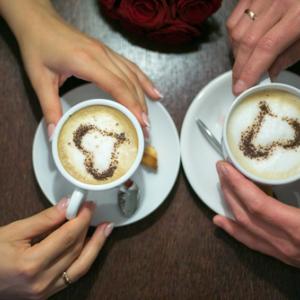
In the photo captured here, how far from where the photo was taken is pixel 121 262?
2.73ft

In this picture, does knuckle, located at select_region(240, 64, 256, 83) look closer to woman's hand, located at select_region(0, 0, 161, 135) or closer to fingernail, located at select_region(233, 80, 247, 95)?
fingernail, located at select_region(233, 80, 247, 95)

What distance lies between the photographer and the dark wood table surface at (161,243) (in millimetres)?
827

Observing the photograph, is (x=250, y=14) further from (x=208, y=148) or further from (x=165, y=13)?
(x=208, y=148)

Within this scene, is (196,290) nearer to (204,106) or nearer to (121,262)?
(121,262)

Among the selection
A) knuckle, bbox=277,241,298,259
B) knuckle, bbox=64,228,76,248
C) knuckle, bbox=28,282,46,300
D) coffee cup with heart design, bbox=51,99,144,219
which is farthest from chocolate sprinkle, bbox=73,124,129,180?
knuckle, bbox=277,241,298,259

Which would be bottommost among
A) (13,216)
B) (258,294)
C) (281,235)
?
(13,216)

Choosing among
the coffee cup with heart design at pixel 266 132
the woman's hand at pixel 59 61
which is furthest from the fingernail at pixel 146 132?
the coffee cup with heart design at pixel 266 132

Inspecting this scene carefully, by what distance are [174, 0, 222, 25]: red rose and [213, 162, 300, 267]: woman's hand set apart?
0.29m

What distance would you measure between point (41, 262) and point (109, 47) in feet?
1.46

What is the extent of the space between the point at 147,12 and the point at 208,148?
11.5 inches

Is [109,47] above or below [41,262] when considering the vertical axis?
above

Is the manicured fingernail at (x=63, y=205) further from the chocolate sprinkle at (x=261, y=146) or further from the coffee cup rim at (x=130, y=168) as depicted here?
the chocolate sprinkle at (x=261, y=146)

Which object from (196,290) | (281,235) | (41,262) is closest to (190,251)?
(196,290)

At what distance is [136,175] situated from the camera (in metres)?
0.87
